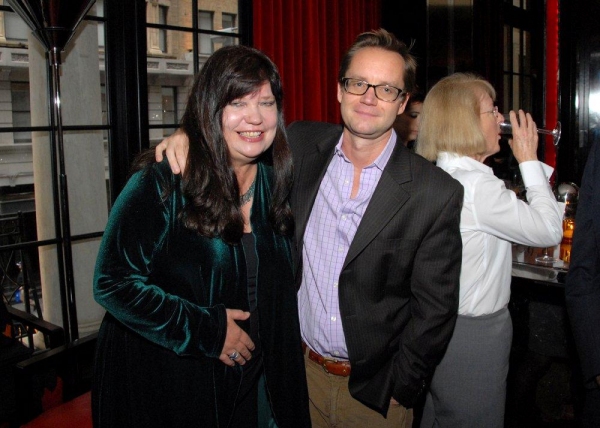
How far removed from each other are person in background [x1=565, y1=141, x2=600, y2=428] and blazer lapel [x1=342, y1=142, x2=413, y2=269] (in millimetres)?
464

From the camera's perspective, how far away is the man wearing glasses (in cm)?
160

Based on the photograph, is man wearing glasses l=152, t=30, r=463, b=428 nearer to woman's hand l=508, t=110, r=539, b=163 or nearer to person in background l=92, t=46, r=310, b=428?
person in background l=92, t=46, r=310, b=428

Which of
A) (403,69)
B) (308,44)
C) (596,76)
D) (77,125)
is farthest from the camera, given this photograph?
(308,44)

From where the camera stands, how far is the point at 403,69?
1686mm

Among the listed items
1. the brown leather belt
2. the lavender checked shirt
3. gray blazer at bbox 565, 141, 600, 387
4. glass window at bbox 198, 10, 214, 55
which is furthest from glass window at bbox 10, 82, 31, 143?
gray blazer at bbox 565, 141, 600, 387

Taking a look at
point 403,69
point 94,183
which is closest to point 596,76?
point 403,69

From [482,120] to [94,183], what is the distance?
215 cm

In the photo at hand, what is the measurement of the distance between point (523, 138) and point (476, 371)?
0.87m

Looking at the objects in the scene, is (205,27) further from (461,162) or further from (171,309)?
(171,309)

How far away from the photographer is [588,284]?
1540 mm

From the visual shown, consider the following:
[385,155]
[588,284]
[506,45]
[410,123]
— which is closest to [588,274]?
[588,284]

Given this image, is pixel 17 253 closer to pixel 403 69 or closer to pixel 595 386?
pixel 403 69

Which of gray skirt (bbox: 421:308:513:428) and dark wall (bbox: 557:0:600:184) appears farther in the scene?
dark wall (bbox: 557:0:600:184)

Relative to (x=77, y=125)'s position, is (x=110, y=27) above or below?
above
